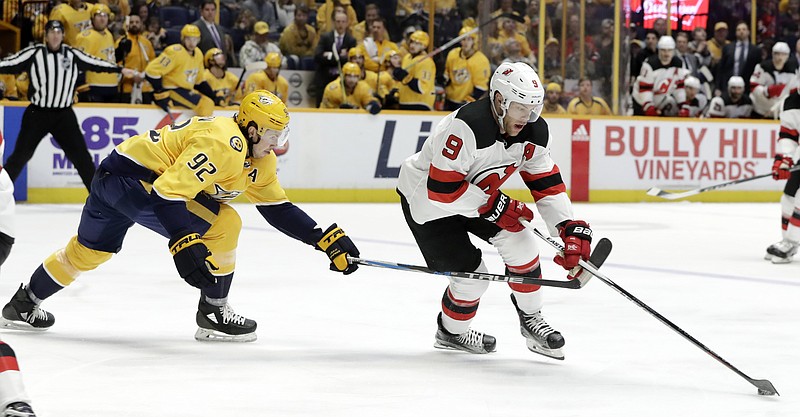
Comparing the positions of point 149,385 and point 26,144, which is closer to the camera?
point 149,385

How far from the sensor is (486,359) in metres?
3.88

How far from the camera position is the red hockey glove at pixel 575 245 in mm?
3674

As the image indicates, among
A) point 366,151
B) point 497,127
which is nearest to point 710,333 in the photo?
point 497,127

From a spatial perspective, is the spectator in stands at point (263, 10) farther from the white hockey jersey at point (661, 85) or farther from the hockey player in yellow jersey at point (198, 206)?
the hockey player in yellow jersey at point (198, 206)

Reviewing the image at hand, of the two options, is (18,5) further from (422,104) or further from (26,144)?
(422,104)

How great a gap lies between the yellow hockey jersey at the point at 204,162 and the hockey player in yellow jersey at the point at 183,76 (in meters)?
6.52

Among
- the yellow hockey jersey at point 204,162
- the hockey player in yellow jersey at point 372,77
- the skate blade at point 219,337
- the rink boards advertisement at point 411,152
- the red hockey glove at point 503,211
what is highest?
the yellow hockey jersey at point 204,162

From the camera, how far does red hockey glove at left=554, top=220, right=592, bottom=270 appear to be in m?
3.67

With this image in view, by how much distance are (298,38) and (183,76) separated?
1.61 m

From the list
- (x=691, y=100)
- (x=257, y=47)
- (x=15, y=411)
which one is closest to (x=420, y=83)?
(x=257, y=47)

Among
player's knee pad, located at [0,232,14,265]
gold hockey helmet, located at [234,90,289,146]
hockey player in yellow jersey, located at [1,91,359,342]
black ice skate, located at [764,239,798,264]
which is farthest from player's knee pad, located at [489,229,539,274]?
black ice skate, located at [764,239,798,264]

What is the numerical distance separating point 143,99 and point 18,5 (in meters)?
2.00

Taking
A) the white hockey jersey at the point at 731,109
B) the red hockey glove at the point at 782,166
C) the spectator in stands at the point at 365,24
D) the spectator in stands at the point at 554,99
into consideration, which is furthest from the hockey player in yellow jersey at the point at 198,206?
the white hockey jersey at the point at 731,109

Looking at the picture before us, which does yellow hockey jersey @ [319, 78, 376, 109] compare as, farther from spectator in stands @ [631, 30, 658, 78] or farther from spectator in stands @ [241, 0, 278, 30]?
spectator in stands @ [631, 30, 658, 78]
